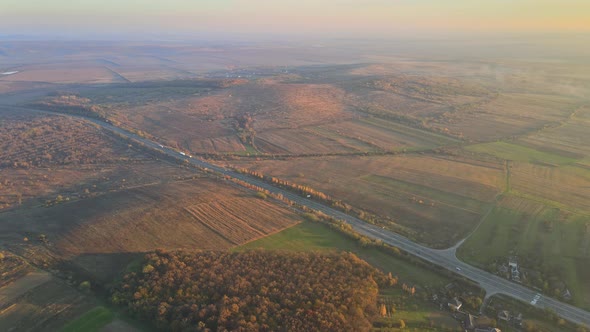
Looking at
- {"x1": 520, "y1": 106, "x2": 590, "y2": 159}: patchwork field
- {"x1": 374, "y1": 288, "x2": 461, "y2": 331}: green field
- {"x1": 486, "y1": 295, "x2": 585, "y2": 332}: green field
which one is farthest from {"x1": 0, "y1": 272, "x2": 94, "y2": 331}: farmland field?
{"x1": 520, "y1": 106, "x2": 590, "y2": 159}: patchwork field

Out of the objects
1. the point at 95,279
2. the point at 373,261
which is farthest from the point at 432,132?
the point at 95,279

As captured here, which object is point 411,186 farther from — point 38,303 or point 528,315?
point 38,303

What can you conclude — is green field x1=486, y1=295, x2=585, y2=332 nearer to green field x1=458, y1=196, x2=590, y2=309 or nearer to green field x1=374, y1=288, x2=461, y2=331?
green field x1=458, y1=196, x2=590, y2=309

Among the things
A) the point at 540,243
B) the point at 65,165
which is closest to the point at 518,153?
the point at 540,243

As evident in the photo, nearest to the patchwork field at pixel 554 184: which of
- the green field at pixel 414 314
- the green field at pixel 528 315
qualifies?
the green field at pixel 528 315

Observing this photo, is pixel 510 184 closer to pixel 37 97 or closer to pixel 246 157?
pixel 246 157

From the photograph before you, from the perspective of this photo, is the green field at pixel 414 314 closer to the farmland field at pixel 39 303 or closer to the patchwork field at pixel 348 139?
the farmland field at pixel 39 303
